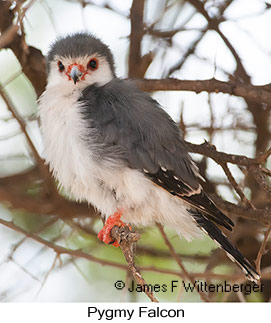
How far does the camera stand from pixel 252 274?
8.82 feet

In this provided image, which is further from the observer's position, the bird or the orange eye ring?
the orange eye ring

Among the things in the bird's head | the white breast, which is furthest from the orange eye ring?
the white breast

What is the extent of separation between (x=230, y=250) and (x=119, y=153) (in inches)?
26.0

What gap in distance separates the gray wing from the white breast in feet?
0.16

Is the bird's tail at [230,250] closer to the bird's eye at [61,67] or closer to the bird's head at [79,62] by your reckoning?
the bird's head at [79,62]

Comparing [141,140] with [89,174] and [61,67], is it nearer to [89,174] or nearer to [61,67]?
[89,174]

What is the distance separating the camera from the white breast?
2654 millimetres

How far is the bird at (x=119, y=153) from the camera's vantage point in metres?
2.67

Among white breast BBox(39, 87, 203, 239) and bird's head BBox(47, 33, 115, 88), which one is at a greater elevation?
bird's head BBox(47, 33, 115, 88)

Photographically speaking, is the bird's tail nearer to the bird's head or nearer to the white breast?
the white breast

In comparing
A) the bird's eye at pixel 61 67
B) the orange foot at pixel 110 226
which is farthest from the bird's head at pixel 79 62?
the orange foot at pixel 110 226

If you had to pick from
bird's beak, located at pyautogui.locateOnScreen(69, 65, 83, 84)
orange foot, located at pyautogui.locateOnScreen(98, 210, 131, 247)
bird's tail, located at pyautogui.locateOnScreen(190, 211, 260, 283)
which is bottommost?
bird's tail, located at pyautogui.locateOnScreen(190, 211, 260, 283)

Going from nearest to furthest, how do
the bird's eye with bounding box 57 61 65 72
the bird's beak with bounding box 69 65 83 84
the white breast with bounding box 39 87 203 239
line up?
the white breast with bounding box 39 87 203 239
the bird's beak with bounding box 69 65 83 84
the bird's eye with bounding box 57 61 65 72

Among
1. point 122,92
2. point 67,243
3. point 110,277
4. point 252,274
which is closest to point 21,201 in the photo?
point 67,243
